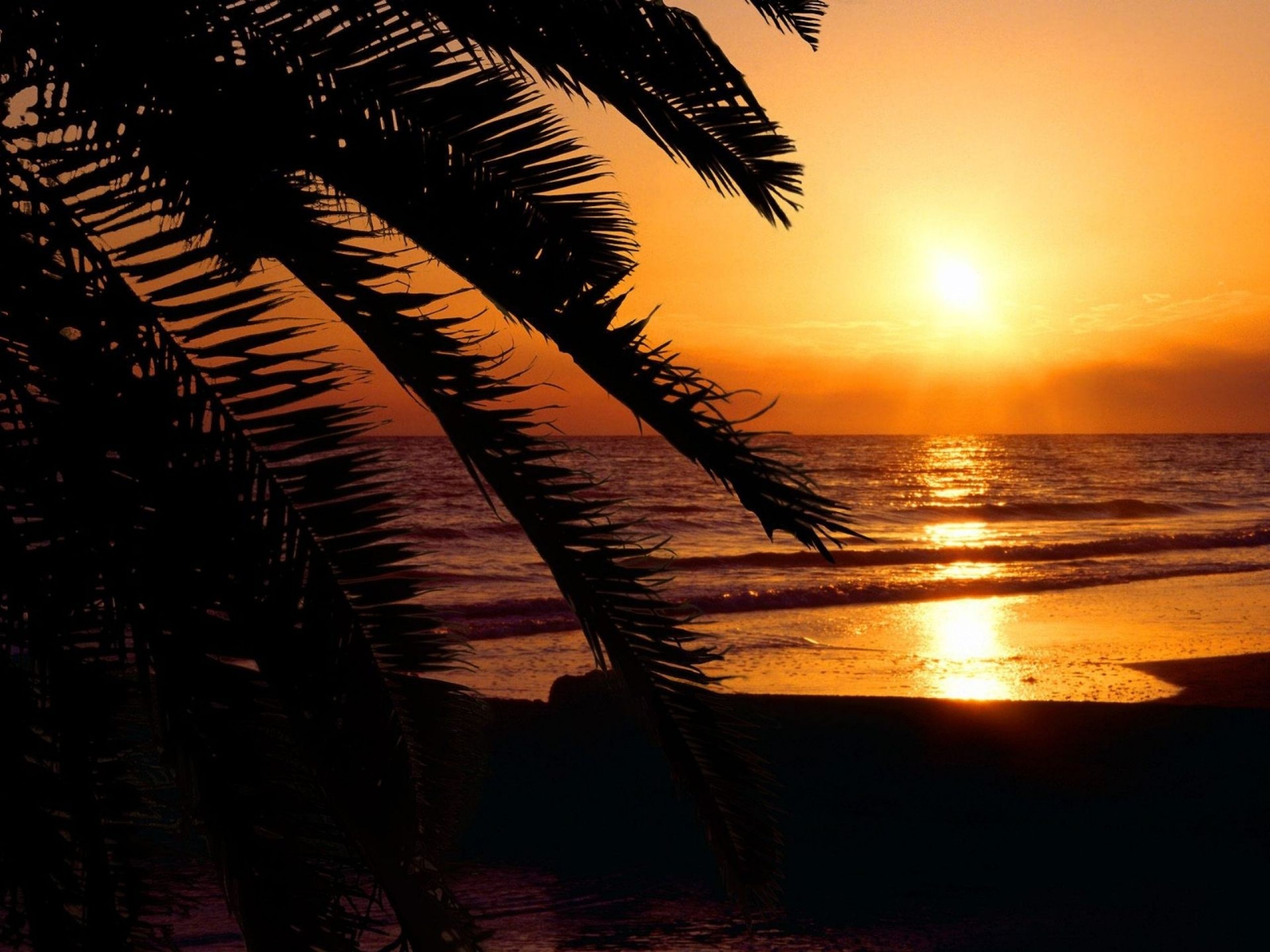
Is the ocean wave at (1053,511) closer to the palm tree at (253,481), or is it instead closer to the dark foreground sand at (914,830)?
the dark foreground sand at (914,830)

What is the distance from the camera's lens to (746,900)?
2.57m

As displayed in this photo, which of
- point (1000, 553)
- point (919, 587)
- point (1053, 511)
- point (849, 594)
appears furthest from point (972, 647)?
point (1053, 511)

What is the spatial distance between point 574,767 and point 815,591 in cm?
1052

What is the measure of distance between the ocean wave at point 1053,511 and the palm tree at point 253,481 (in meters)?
27.9

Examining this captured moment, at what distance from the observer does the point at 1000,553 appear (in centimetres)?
2188

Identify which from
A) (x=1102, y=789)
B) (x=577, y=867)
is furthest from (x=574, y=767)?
(x=1102, y=789)

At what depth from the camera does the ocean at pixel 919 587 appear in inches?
423

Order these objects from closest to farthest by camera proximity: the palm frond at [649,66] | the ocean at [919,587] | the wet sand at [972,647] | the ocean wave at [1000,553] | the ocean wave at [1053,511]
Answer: the palm frond at [649,66], the wet sand at [972,647], the ocean at [919,587], the ocean wave at [1000,553], the ocean wave at [1053,511]

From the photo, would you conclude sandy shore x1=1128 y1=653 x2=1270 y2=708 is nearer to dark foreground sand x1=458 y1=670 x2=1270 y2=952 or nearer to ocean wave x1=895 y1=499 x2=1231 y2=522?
dark foreground sand x1=458 y1=670 x2=1270 y2=952

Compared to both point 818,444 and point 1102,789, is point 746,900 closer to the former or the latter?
point 1102,789

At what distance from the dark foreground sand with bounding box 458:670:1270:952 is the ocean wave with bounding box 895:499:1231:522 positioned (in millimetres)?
23620

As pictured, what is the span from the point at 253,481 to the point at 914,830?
171 inches

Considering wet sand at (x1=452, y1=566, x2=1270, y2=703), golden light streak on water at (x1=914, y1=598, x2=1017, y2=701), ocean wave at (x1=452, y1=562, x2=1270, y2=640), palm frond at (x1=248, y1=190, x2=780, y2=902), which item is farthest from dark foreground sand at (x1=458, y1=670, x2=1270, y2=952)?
ocean wave at (x1=452, y1=562, x2=1270, y2=640)

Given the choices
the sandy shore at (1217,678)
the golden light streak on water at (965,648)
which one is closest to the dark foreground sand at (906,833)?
the golden light streak on water at (965,648)
